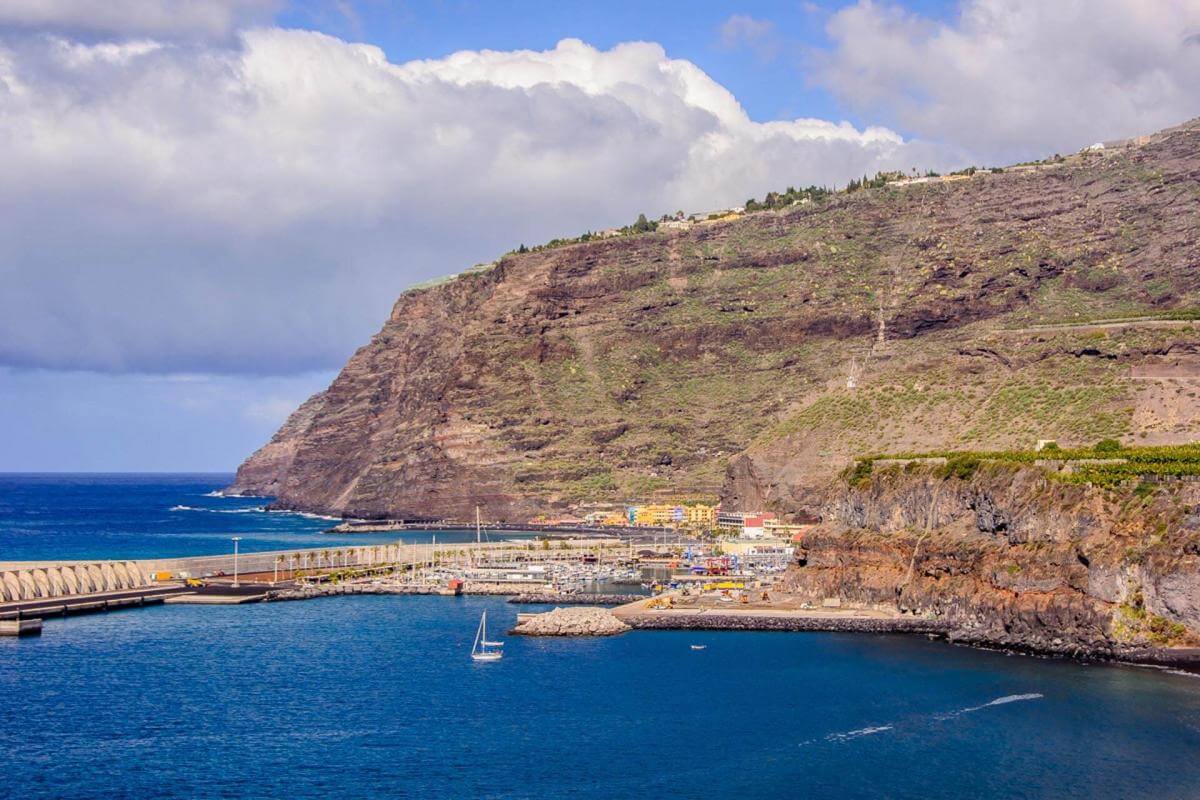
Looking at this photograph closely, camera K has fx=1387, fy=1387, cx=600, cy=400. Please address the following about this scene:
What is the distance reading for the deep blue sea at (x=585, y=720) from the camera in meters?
69.8

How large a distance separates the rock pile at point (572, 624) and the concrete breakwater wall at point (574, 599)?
54.4 feet

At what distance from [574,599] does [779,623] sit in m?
29.0

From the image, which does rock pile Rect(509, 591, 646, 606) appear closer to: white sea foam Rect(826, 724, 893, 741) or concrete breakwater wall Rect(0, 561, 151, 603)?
concrete breakwater wall Rect(0, 561, 151, 603)

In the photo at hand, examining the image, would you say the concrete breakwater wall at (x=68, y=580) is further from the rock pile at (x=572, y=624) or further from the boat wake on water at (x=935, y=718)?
the boat wake on water at (x=935, y=718)

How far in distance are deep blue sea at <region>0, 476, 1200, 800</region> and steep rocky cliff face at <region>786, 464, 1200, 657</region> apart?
4.48 meters

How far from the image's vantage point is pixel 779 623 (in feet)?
383

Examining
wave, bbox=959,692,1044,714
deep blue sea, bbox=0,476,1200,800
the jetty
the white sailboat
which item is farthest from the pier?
wave, bbox=959,692,1044,714

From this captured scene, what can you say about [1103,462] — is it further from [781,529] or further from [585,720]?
[781,529]

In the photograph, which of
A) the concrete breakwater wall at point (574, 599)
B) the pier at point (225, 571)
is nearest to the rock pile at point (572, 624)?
the concrete breakwater wall at point (574, 599)

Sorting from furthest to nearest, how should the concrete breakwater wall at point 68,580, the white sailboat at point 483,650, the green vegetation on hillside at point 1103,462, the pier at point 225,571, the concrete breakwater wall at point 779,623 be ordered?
the pier at point 225,571 < the concrete breakwater wall at point 68,580 < the concrete breakwater wall at point 779,623 < the white sailboat at point 483,650 < the green vegetation on hillside at point 1103,462

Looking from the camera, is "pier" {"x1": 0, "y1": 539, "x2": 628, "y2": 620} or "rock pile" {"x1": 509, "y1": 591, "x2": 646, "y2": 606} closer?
"pier" {"x1": 0, "y1": 539, "x2": 628, "y2": 620}

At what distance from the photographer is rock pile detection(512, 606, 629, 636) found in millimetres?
115438

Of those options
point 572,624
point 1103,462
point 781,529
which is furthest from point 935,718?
point 781,529

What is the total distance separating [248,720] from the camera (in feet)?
274
